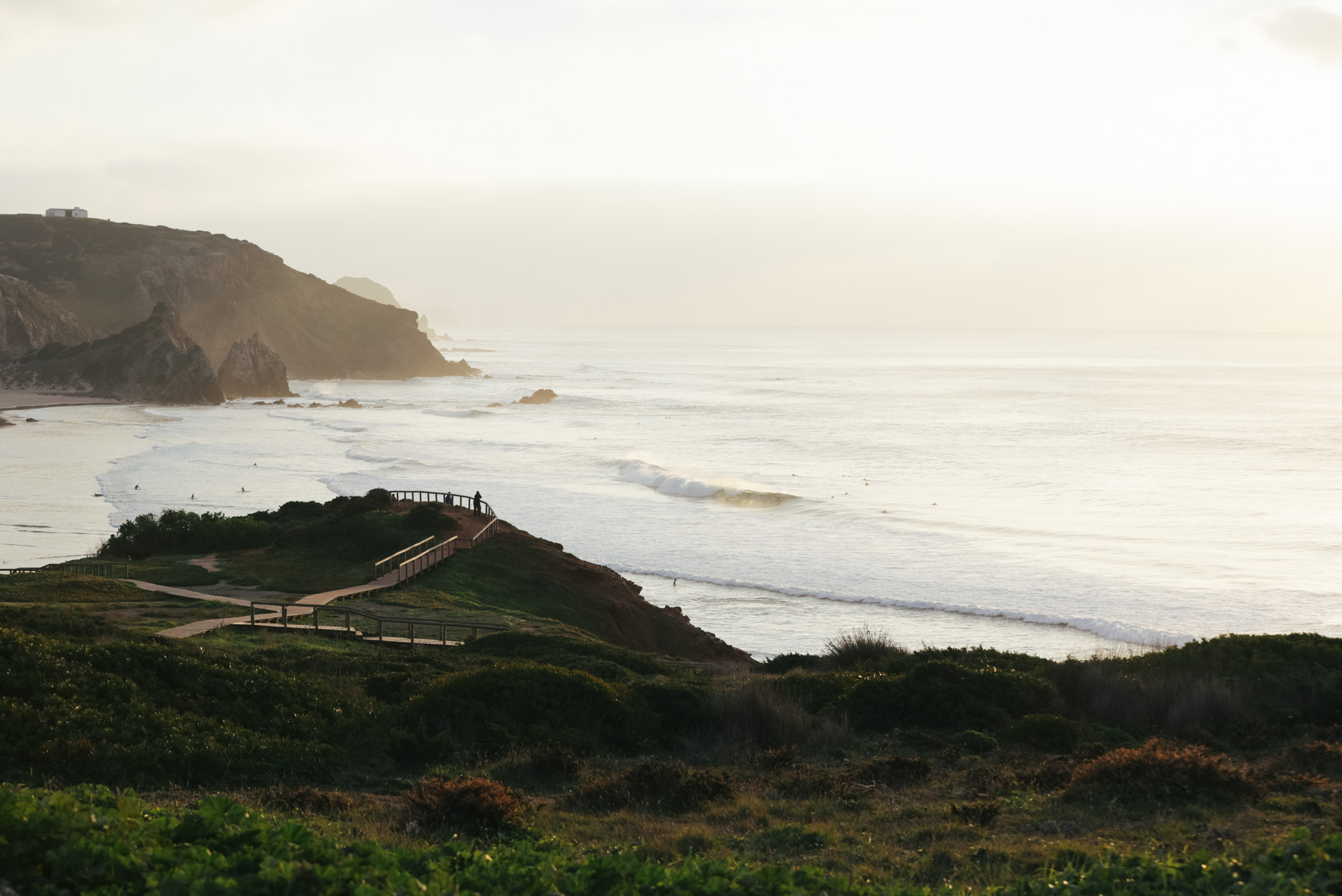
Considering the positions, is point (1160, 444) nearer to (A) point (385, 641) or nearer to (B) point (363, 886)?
(A) point (385, 641)

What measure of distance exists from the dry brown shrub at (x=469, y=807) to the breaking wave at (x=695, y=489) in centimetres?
4724

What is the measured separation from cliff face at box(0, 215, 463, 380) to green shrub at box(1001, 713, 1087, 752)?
16552 cm

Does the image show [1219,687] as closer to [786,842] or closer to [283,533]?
[786,842]

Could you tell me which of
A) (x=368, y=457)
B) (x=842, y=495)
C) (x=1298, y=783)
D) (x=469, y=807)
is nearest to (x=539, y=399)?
(x=368, y=457)

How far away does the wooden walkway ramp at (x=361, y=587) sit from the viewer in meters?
20.9

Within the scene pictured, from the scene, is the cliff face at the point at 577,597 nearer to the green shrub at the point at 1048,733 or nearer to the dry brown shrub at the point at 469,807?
the green shrub at the point at 1048,733

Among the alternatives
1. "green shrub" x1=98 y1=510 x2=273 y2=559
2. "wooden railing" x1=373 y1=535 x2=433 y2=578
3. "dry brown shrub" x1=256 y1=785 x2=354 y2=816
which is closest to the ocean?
"green shrub" x1=98 y1=510 x2=273 y2=559

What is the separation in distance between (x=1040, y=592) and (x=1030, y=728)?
79.8 ft

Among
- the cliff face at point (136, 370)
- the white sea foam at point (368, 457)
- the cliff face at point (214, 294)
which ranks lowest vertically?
the white sea foam at point (368, 457)

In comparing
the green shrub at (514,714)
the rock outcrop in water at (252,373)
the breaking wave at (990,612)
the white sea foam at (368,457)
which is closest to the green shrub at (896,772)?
the green shrub at (514,714)

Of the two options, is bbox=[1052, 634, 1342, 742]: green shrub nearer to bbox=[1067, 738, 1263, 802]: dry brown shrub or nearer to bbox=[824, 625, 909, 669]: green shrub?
bbox=[1067, 738, 1263, 802]: dry brown shrub

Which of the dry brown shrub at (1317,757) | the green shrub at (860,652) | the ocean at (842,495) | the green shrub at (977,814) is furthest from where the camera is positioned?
the ocean at (842,495)

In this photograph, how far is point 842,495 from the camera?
59.7 metres

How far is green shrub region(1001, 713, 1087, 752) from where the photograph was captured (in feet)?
47.5
